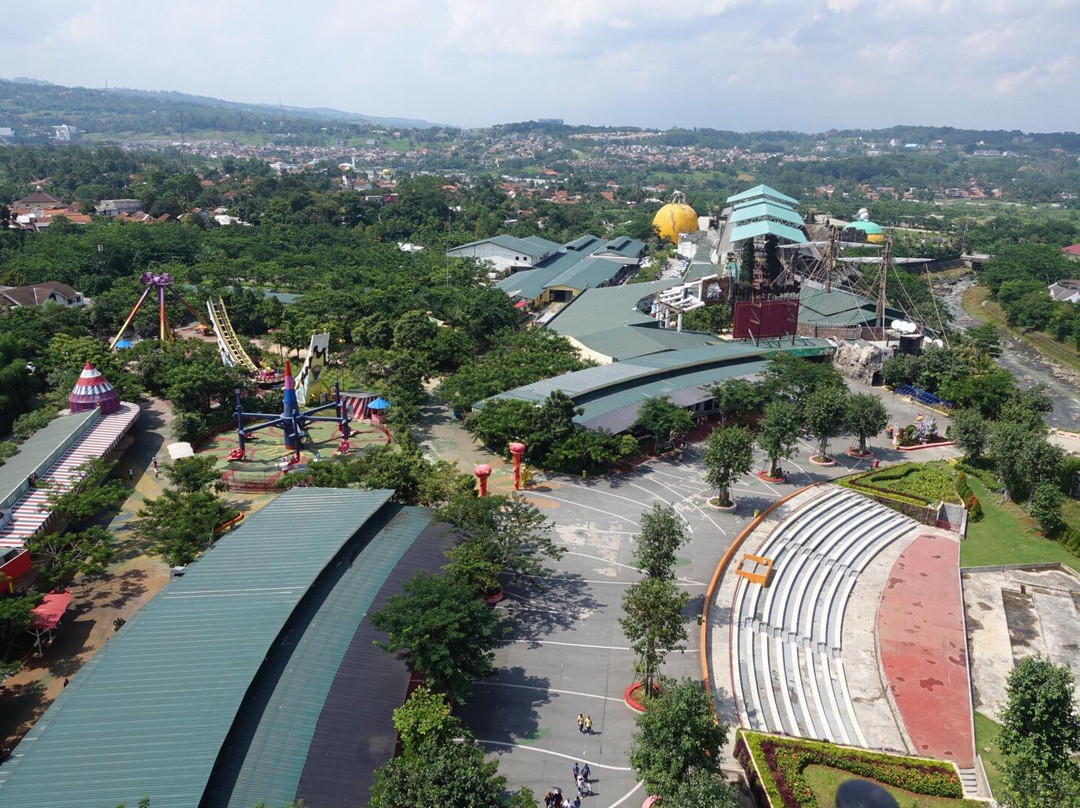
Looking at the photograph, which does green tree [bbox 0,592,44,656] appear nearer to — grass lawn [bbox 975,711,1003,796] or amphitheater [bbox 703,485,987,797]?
amphitheater [bbox 703,485,987,797]

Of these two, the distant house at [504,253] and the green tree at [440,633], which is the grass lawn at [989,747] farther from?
the distant house at [504,253]

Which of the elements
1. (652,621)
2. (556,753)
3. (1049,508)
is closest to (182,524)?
(556,753)

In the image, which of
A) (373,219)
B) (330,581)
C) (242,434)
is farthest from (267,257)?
(330,581)

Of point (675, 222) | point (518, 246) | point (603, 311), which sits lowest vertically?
point (603, 311)

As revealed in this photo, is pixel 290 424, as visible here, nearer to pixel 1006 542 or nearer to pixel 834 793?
pixel 834 793

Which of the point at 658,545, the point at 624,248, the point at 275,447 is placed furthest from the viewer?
the point at 624,248

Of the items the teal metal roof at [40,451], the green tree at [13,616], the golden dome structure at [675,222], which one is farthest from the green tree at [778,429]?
the golden dome structure at [675,222]

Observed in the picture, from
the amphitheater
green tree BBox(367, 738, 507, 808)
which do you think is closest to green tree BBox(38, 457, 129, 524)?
green tree BBox(367, 738, 507, 808)

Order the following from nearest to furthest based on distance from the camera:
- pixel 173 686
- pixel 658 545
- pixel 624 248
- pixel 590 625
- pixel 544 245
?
pixel 173 686 → pixel 658 545 → pixel 590 625 → pixel 544 245 → pixel 624 248
